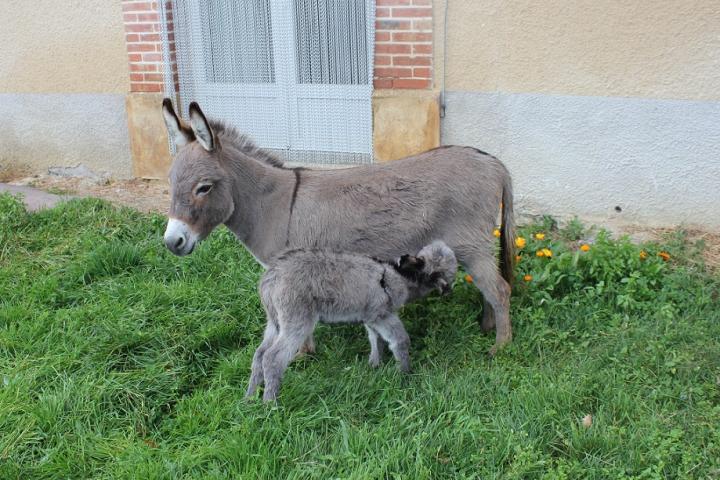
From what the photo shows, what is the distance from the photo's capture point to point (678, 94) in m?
5.05

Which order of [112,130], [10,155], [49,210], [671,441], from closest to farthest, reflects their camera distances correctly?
[671,441], [49,210], [112,130], [10,155]

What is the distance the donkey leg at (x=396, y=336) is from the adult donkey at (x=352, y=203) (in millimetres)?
393

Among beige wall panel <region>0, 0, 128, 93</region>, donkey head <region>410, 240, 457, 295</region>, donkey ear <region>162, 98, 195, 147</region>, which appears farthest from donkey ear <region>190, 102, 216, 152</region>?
beige wall panel <region>0, 0, 128, 93</region>

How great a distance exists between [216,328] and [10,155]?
195 inches

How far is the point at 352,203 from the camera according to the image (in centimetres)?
379

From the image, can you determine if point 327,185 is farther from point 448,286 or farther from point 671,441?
point 671,441

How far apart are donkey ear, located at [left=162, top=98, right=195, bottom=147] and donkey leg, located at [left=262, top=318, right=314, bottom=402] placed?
3.88 ft

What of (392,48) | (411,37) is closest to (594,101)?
(411,37)

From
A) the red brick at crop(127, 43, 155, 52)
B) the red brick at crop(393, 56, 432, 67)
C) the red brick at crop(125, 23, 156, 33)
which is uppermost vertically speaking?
the red brick at crop(125, 23, 156, 33)

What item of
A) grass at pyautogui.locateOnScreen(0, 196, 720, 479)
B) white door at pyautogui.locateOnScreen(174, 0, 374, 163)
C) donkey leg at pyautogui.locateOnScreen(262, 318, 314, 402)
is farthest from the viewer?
white door at pyautogui.locateOnScreen(174, 0, 374, 163)

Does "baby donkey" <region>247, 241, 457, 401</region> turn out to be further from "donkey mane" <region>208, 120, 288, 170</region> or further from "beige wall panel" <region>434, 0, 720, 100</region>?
"beige wall panel" <region>434, 0, 720, 100</region>

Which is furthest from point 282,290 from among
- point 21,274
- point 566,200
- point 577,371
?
Result: point 566,200

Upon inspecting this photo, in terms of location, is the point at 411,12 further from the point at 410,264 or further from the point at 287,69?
the point at 410,264

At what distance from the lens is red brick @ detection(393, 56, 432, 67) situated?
220 inches
